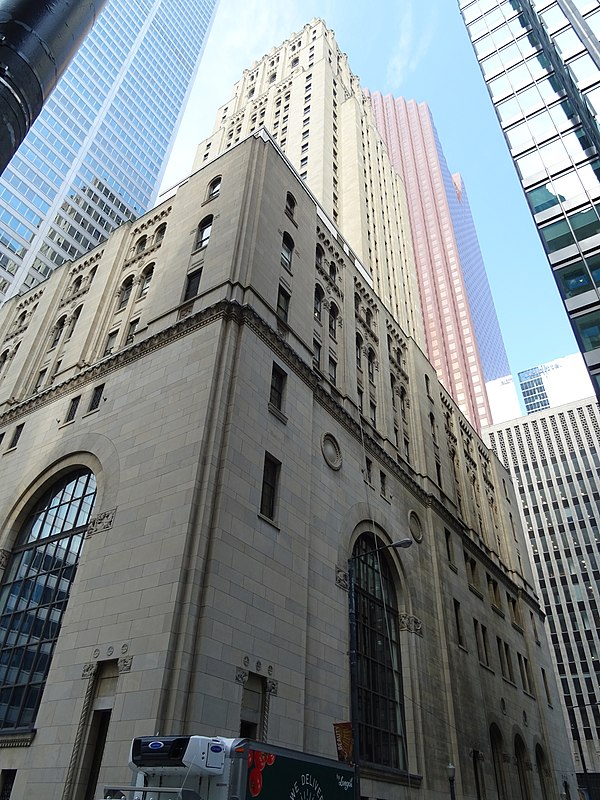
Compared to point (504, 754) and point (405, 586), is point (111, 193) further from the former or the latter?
point (504, 754)

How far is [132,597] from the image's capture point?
18938 millimetres

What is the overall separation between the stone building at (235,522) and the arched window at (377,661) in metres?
0.14

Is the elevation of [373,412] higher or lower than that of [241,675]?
higher

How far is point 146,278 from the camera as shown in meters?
33.5

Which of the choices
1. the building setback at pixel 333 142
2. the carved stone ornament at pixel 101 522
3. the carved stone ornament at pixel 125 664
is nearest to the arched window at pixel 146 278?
the carved stone ornament at pixel 101 522

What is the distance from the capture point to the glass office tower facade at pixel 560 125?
3069cm

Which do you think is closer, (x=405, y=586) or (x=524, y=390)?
(x=405, y=586)

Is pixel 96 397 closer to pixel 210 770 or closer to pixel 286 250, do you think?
pixel 286 250

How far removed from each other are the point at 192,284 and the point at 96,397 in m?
7.22

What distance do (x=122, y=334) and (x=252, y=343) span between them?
9168 mm

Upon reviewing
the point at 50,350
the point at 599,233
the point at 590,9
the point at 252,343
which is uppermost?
the point at 590,9

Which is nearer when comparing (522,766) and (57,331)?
(57,331)

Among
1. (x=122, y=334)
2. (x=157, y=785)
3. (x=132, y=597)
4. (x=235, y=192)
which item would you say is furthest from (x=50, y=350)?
(x=157, y=785)

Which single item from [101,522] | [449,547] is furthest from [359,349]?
[101,522]
